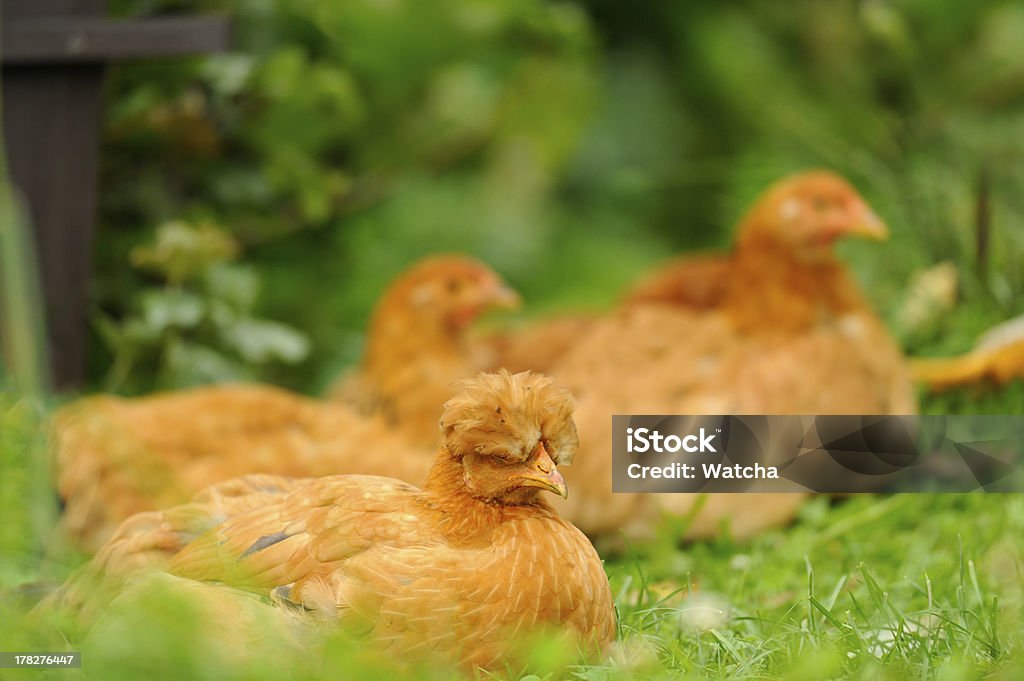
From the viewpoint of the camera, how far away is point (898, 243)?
14.0 ft

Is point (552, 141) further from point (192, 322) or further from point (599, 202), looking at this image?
point (192, 322)

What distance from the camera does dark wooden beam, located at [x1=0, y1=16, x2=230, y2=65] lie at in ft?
11.0

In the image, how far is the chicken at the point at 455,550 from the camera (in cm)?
175

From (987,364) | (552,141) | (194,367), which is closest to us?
(987,364)

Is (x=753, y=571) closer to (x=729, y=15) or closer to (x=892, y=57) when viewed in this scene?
(x=892, y=57)

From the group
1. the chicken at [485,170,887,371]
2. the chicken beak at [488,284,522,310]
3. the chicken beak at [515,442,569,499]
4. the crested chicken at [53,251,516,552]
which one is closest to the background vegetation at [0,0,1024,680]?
the chicken beak at [515,442,569,499]

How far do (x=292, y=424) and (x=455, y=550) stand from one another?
168 centimetres

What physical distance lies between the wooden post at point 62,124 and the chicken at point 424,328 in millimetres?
806

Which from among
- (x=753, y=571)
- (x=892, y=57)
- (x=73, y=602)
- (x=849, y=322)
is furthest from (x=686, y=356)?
(x=892, y=57)

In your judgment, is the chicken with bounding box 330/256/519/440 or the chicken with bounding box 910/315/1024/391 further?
the chicken with bounding box 330/256/519/440

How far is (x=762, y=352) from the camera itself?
3521mm

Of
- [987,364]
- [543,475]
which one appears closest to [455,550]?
[543,475]

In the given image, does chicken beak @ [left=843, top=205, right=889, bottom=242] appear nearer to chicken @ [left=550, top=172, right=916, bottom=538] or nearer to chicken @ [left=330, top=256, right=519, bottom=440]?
chicken @ [left=550, top=172, right=916, bottom=538]

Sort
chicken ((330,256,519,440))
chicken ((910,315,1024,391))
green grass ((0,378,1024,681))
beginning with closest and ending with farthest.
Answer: green grass ((0,378,1024,681)) → chicken ((910,315,1024,391)) → chicken ((330,256,519,440))
